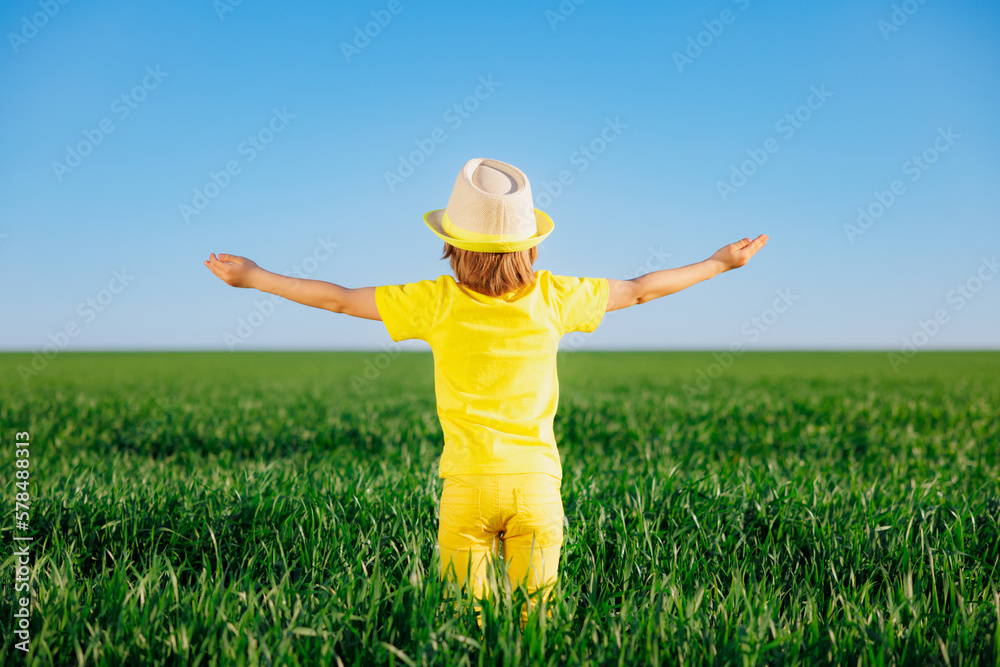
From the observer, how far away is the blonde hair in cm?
246

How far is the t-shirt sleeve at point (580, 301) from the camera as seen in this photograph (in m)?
2.55

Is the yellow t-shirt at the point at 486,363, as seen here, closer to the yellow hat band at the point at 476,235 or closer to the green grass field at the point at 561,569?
the yellow hat band at the point at 476,235

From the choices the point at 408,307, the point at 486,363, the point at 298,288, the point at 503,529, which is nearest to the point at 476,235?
the point at 408,307

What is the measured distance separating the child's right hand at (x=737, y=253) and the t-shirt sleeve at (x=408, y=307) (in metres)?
1.44

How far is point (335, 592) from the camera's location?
255cm

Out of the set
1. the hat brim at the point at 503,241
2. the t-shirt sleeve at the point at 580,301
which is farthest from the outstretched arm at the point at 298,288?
the t-shirt sleeve at the point at 580,301

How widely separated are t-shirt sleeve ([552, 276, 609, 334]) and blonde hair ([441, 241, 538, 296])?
0.16m

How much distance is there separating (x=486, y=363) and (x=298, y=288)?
33.7 inches

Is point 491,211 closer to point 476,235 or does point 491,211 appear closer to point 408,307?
point 476,235

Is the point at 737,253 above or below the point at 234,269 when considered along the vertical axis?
above

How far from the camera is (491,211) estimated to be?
95.0 inches

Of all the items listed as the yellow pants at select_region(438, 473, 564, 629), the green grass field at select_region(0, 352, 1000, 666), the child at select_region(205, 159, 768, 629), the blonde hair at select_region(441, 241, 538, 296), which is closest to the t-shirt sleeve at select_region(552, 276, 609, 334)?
the child at select_region(205, 159, 768, 629)

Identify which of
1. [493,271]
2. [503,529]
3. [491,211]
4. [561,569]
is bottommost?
[561,569]

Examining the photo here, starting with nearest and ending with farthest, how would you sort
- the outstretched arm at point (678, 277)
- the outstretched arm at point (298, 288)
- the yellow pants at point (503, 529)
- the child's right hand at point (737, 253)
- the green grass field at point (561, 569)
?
the green grass field at point (561, 569) → the yellow pants at point (503, 529) → the outstretched arm at point (298, 288) → the outstretched arm at point (678, 277) → the child's right hand at point (737, 253)
